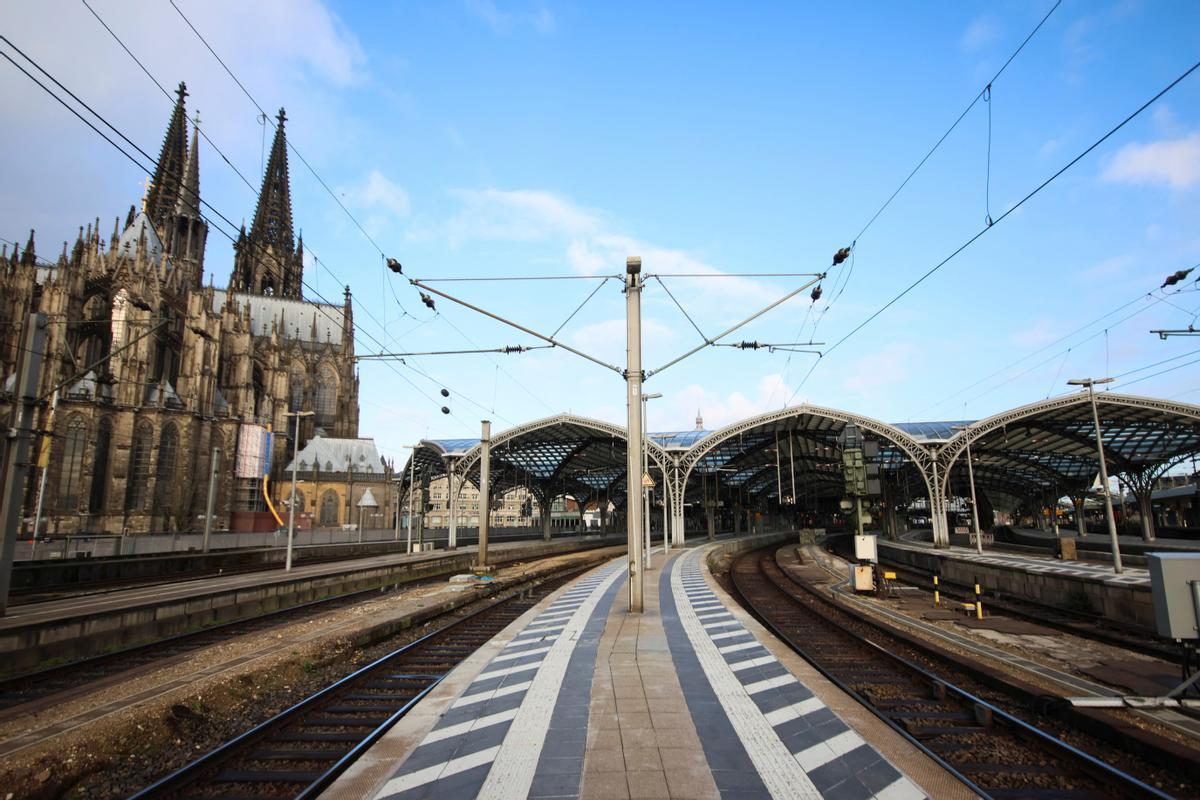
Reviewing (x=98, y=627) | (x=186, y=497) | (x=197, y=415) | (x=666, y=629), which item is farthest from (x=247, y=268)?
(x=666, y=629)

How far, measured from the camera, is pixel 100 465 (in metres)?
62.0

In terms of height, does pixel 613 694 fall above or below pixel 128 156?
below

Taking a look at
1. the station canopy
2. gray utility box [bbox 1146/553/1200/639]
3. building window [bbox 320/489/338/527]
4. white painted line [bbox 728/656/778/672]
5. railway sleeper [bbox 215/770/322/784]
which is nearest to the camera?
railway sleeper [bbox 215/770/322/784]

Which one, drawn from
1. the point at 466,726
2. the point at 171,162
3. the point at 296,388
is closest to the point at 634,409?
the point at 466,726

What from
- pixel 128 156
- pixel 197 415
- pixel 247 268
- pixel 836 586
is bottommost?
pixel 836 586

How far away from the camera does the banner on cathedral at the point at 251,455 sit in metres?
70.4

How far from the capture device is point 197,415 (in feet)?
228

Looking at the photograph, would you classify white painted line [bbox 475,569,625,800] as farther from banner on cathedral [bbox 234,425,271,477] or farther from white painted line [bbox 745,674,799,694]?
banner on cathedral [bbox 234,425,271,477]

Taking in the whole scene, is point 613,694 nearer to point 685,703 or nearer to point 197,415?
point 685,703

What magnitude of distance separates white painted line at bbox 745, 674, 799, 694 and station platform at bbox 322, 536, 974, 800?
40mm

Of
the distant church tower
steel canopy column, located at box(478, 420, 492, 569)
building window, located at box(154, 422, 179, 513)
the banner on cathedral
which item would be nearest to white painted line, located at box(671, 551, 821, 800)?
steel canopy column, located at box(478, 420, 492, 569)

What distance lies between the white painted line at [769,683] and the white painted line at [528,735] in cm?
234

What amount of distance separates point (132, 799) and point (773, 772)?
17.4 ft

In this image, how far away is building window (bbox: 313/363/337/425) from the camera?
99562 millimetres
